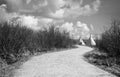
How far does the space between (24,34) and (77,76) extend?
6.83 meters

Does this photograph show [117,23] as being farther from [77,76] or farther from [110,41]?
[77,76]

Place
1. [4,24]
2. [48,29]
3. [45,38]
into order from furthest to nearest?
[48,29], [45,38], [4,24]

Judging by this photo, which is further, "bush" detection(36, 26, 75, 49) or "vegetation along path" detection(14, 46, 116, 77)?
"bush" detection(36, 26, 75, 49)

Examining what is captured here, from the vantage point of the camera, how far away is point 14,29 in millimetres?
8297

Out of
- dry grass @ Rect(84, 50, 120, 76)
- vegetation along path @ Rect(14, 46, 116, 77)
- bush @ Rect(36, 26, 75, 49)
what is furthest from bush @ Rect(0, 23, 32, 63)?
dry grass @ Rect(84, 50, 120, 76)

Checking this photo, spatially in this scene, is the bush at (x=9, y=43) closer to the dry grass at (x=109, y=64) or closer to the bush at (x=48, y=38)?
the bush at (x=48, y=38)

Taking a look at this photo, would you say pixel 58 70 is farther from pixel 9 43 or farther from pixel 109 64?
pixel 9 43

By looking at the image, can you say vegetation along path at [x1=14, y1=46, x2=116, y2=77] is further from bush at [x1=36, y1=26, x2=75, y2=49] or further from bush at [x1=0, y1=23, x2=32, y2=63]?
bush at [x1=36, y1=26, x2=75, y2=49]

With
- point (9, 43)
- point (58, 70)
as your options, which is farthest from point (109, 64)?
point (9, 43)

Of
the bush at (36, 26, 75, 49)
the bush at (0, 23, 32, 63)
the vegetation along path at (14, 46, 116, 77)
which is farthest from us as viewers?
the bush at (36, 26, 75, 49)

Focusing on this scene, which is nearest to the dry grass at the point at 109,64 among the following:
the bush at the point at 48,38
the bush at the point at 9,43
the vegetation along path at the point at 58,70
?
the vegetation along path at the point at 58,70

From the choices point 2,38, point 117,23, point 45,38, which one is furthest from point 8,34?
point 117,23

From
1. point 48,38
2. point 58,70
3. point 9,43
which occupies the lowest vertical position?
point 58,70

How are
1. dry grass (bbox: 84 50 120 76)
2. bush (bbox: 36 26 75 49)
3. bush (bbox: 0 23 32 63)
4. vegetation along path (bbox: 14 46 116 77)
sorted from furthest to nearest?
1. bush (bbox: 36 26 75 49)
2. bush (bbox: 0 23 32 63)
3. dry grass (bbox: 84 50 120 76)
4. vegetation along path (bbox: 14 46 116 77)
